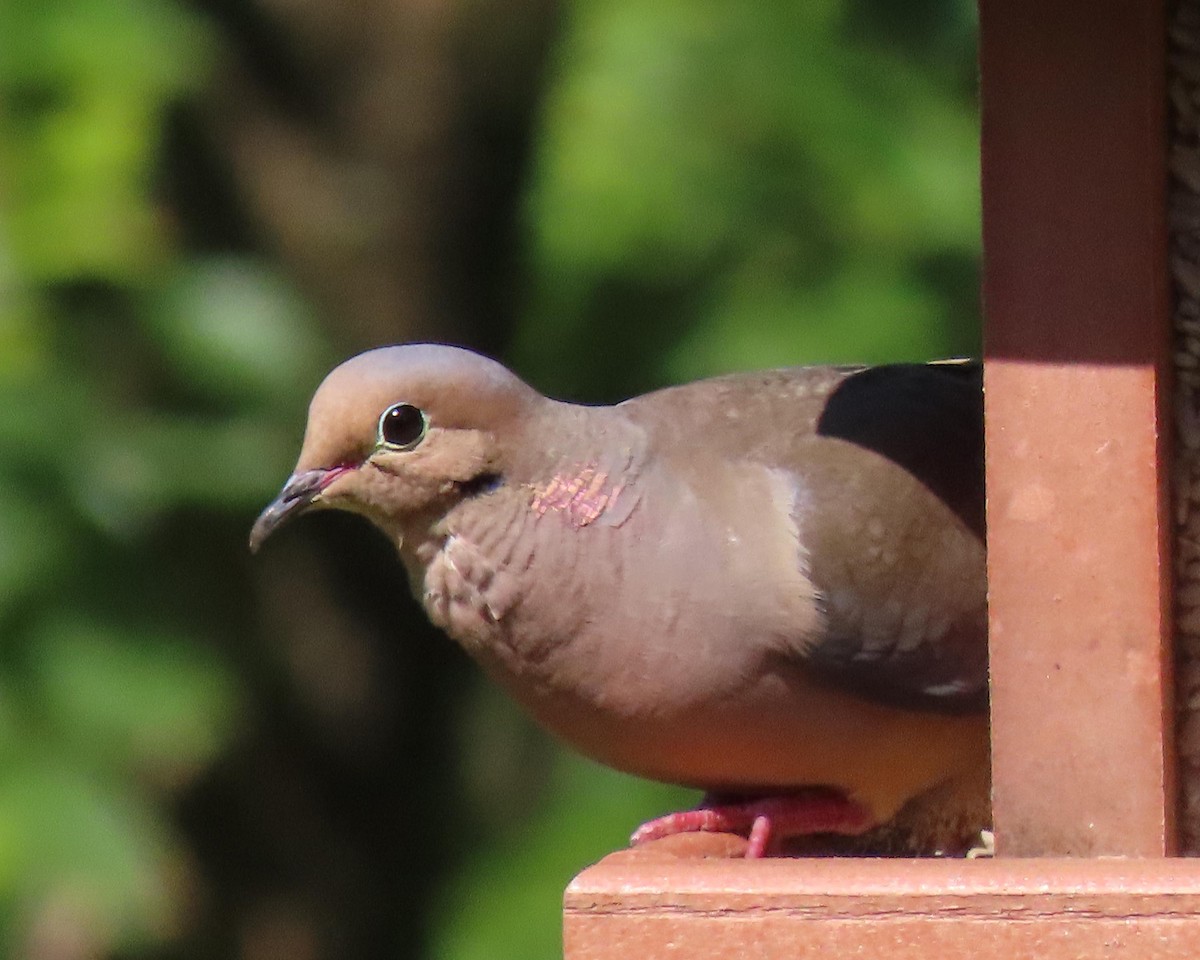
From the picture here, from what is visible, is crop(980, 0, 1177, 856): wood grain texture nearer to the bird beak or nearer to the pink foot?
the pink foot

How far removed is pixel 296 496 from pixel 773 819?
0.78 m

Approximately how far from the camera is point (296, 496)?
2916 mm

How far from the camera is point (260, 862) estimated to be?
19.6ft

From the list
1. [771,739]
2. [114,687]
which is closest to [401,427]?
[771,739]

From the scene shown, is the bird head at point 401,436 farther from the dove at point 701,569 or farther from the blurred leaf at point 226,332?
the blurred leaf at point 226,332

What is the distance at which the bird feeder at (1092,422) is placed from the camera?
2297 mm

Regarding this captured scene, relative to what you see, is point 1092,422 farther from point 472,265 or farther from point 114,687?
point 472,265

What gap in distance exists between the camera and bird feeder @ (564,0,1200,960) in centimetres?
230

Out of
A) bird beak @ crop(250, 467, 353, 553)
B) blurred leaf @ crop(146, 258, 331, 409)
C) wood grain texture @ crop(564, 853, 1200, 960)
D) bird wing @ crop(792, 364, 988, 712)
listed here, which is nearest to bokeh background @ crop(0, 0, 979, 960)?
blurred leaf @ crop(146, 258, 331, 409)

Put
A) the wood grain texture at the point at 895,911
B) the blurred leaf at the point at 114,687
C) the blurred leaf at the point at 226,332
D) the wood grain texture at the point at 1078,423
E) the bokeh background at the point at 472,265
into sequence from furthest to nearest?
1. the bokeh background at the point at 472,265
2. the blurred leaf at the point at 226,332
3. the blurred leaf at the point at 114,687
4. the wood grain texture at the point at 1078,423
5. the wood grain texture at the point at 895,911

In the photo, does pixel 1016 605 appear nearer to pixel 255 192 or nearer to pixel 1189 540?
pixel 1189 540

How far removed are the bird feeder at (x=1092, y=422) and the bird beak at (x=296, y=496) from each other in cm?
80

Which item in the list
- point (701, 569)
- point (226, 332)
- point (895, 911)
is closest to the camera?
point (895, 911)

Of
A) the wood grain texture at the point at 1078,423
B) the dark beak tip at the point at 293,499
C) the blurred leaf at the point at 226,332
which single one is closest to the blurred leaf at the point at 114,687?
the blurred leaf at the point at 226,332
